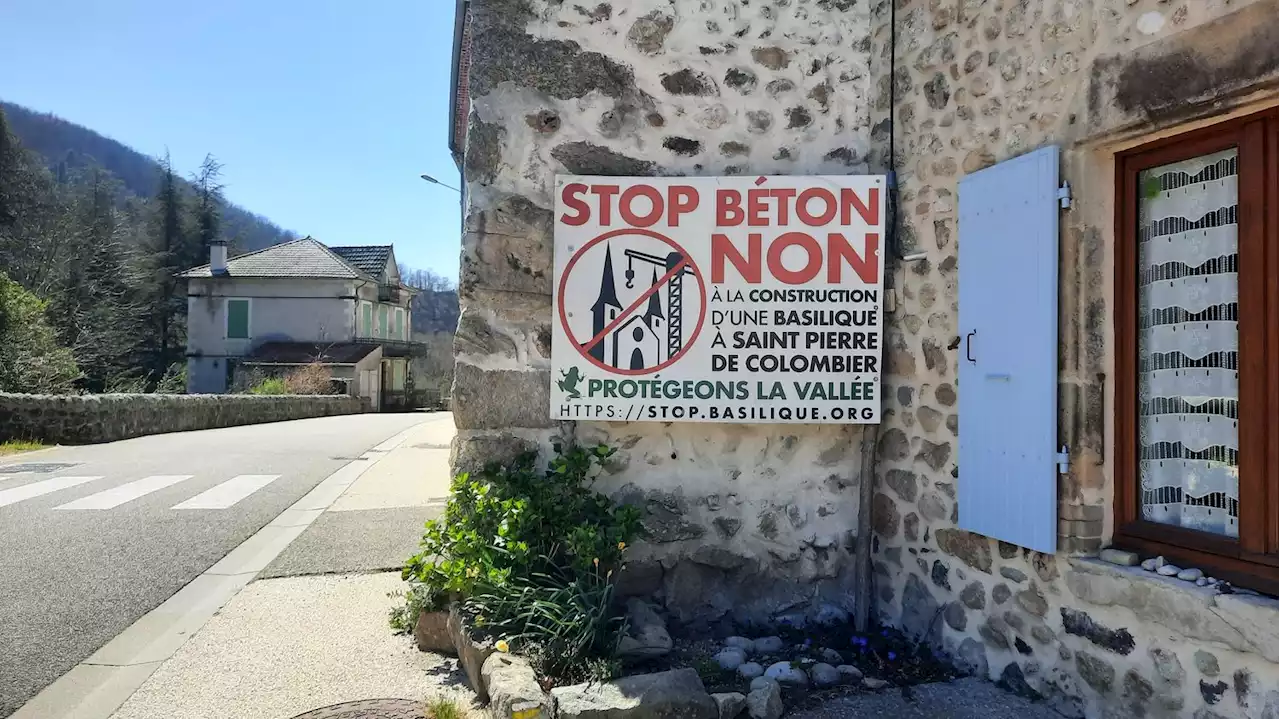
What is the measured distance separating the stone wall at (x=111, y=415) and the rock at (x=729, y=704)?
1460 cm

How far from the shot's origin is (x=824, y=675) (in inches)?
137

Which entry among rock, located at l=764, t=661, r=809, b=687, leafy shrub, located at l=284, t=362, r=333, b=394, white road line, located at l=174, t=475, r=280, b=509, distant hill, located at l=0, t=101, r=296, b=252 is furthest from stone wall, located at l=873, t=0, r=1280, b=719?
distant hill, located at l=0, t=101, r=296, b=252

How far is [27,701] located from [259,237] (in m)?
118

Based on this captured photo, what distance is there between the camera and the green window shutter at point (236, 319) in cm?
3753

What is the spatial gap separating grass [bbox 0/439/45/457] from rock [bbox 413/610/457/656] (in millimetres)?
11509

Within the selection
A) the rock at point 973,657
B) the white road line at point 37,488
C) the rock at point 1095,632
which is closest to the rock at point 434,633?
the rock at point 973,657

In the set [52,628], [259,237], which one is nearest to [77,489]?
[52,628]

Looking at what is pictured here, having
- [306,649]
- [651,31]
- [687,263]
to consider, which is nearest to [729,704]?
[687,263]

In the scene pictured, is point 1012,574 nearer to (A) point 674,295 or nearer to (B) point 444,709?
(A) point 674,295

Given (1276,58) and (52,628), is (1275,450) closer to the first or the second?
(1276,58)

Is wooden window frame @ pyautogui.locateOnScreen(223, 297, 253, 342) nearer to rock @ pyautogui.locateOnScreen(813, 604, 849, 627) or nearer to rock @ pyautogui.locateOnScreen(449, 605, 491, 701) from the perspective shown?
rock @ pyautogui.locateOnScreen(449, 605, 491, 701)

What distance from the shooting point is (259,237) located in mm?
109812

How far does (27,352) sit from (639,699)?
1872 cm

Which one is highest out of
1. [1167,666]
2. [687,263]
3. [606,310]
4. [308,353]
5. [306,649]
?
[308,353]
